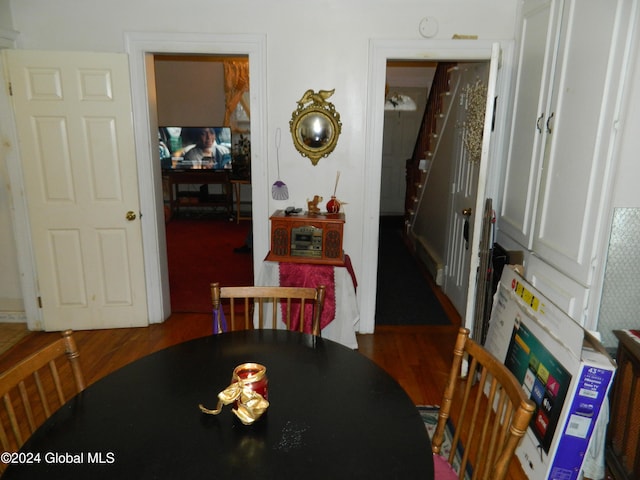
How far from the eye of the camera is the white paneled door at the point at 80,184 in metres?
3.00

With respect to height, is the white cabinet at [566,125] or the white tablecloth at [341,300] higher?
the white cabinet at [566,125]

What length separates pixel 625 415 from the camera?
1.78 meters

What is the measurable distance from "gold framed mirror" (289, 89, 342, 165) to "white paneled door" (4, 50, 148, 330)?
1.18 m

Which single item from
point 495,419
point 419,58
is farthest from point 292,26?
point 495,419

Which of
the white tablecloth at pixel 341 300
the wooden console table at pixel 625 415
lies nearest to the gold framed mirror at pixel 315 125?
the white tablecloth at pixel 341 300

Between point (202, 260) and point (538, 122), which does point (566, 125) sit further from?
point (202, 260)

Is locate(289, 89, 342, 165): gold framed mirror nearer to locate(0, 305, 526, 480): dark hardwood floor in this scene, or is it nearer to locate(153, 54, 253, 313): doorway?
locate(0, 305, 526, 480): dark hardwood floor

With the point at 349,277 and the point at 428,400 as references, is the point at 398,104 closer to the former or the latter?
the point at 349,277

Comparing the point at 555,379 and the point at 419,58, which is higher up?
the point at 419,58

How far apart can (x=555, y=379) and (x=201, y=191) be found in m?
6.96

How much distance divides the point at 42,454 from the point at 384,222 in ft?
22.0

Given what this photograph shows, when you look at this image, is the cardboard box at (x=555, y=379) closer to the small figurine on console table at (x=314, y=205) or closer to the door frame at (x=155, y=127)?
the small figurine on console table at (x=314, y=205)

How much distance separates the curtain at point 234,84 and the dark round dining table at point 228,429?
256 inches

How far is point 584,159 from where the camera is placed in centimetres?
192
